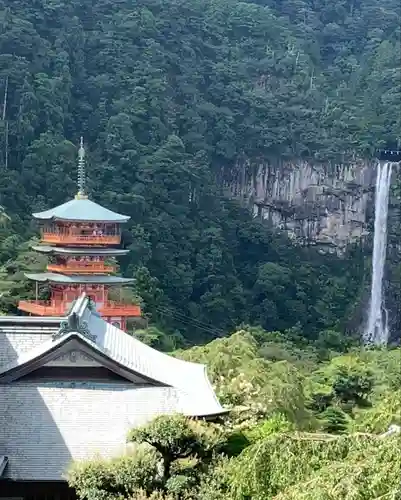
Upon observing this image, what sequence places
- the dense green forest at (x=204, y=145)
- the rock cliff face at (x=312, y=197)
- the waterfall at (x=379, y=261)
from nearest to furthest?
the dense green forest at (x=204, y=145) → the waterfall at (x=379, y=261) → the rock cliff face at (x=312, y=197)

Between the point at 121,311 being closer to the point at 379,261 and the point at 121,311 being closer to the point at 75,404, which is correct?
the point at 75,404

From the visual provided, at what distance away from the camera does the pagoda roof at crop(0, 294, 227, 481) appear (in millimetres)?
10086

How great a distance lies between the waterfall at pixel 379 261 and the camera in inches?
2004

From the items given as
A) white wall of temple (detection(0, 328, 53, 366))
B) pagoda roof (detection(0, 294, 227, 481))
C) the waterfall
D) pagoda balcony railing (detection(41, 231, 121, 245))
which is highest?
white wall of temple (detection(0, 328, 53, 366))

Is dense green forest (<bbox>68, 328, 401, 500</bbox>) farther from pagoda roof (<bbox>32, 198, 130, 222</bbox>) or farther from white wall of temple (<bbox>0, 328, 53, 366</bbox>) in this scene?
pagoda roof (<bbox>32, 198, 130, 222</bbox>)

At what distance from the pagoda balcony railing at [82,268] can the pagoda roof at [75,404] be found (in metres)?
15.7

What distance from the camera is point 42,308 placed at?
24.8 metres

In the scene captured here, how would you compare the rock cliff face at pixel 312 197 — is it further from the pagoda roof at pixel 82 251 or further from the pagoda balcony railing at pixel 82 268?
the pagoda balcony railing at pixel 82 268

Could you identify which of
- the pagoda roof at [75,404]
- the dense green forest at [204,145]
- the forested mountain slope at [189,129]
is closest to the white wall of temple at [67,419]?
the pagoda roof at [75,404]

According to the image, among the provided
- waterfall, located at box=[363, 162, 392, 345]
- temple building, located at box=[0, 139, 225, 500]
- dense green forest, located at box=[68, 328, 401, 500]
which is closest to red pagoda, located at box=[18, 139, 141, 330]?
dense green forest, located at box=[68, 328, 401, 500]

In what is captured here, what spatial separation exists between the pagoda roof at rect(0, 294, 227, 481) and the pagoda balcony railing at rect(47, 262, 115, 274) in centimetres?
1571

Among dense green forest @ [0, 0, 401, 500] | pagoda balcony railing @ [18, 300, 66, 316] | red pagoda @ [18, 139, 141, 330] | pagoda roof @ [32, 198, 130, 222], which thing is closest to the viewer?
pagoda balcony railing @ [18, 300, 66, 316]

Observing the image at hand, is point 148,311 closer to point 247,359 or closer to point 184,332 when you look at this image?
point 184,332

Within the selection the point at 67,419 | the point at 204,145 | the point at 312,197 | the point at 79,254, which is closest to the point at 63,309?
the point at 79,254
